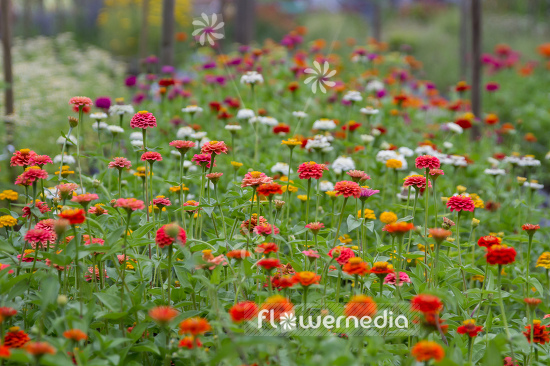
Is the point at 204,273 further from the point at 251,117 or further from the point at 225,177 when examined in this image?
the point at 251,117

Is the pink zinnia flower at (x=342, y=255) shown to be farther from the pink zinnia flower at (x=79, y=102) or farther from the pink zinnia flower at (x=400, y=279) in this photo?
the pink zinnia flower at (x=79, y=102)

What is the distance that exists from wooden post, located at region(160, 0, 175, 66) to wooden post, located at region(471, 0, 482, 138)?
10.1 feet

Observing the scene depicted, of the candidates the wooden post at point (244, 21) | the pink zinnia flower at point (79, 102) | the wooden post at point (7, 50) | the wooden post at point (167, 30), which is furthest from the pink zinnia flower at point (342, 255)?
the wooden post at point (244, 21)

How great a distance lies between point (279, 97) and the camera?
16.0 feet

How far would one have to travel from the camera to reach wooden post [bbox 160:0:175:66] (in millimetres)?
5367

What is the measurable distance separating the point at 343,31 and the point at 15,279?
13.9 metres

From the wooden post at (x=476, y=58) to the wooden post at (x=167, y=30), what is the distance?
10.1ft

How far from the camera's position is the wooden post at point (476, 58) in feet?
16.0

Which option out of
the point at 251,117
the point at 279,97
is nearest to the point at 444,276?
the point at 251,117

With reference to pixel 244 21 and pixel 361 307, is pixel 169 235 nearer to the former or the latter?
pixel 361 307

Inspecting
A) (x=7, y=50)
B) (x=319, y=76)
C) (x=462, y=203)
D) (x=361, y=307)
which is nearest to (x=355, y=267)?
(x=361, y=307)

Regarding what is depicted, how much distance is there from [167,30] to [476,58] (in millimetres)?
3239

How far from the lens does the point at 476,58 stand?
5.02 meters

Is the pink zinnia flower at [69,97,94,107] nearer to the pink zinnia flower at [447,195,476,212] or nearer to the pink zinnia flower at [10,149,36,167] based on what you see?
the pink zinnia flower at [10,149,36,167]
